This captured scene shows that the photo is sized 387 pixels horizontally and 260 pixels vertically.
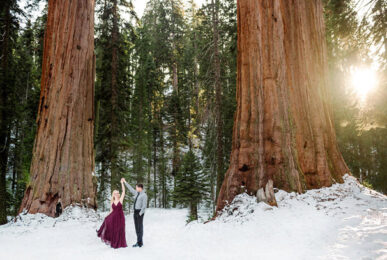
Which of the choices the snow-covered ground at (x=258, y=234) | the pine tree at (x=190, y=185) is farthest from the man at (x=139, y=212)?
the pine tree at (x=190, y=185)

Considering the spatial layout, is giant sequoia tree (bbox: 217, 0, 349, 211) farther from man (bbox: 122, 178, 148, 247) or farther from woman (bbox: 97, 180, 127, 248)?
woman (bbox: 97, 180, 127, 248)

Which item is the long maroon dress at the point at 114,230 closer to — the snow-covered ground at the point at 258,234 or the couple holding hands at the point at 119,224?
the couple holding hands at the point at 119,224

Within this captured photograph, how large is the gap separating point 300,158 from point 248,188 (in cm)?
166

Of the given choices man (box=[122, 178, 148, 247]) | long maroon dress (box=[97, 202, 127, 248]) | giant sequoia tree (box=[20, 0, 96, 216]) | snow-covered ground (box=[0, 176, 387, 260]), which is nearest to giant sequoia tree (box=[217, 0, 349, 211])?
snow-covered ground (box=[0, 176, 387, 260])

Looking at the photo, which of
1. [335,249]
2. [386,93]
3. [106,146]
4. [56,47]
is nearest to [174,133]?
[106,146]

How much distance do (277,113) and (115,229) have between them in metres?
4.78

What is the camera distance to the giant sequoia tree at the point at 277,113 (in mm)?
6512

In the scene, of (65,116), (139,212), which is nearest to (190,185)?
(65,116)

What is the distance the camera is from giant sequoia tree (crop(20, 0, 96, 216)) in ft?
25.2

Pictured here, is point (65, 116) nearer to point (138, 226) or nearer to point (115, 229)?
point (115, 229)

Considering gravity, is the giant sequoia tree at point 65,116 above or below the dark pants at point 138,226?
above

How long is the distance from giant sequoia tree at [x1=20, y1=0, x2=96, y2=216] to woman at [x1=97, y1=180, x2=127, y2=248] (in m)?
2.26

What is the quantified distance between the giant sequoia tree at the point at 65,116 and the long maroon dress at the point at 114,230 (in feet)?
7.44

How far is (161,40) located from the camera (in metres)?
35.8
